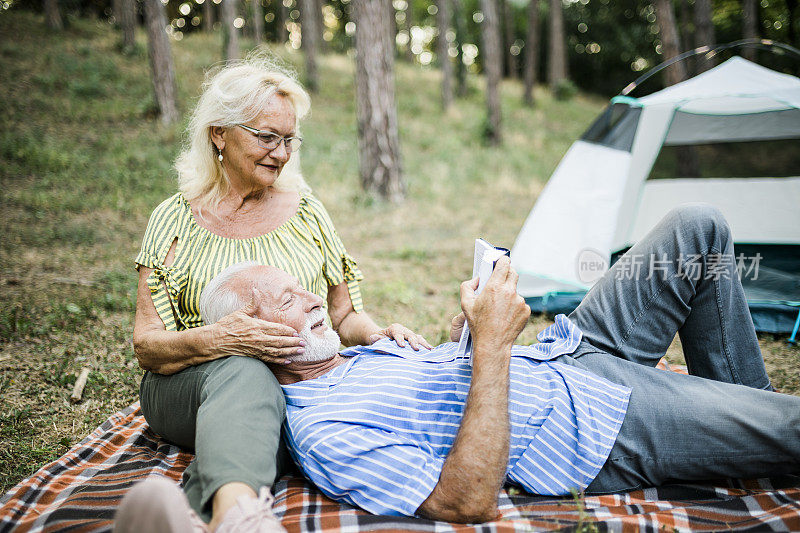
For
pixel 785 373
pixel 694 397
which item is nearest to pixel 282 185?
pixel 694 397

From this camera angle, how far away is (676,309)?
2.01 meters

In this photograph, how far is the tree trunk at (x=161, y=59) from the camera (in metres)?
7.93

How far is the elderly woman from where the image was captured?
1502 mm

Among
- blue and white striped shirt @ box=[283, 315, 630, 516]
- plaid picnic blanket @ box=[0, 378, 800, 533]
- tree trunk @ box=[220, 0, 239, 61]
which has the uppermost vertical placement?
tree trunk @ box=[220, 0, 239, 61]

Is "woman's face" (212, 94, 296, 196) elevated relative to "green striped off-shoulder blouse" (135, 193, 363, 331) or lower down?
elevated

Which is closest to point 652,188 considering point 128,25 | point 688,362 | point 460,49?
point 688,362

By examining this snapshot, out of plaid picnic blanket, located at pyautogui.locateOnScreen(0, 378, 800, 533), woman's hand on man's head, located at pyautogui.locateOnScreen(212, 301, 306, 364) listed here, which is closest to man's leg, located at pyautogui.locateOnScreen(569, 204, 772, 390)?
plaid picnic blanket, located at pyautogui.locateOnScreen(0, 378, 800, 533)

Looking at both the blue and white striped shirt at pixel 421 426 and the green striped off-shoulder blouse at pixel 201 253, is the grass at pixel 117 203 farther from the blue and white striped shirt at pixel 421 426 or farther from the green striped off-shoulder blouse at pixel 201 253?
the blue and white striped shirt at pixel 421 426

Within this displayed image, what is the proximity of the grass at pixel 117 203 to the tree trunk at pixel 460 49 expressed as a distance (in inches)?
34.2

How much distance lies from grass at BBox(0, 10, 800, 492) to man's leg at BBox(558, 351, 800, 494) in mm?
1505

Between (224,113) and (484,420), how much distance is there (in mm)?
1576

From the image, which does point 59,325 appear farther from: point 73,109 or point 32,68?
point 32,68

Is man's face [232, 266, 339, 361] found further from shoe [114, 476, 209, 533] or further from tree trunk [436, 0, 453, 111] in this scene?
tree trunk [436, 0, 453, 111]

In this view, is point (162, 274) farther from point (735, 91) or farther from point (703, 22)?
point (703, 22)
